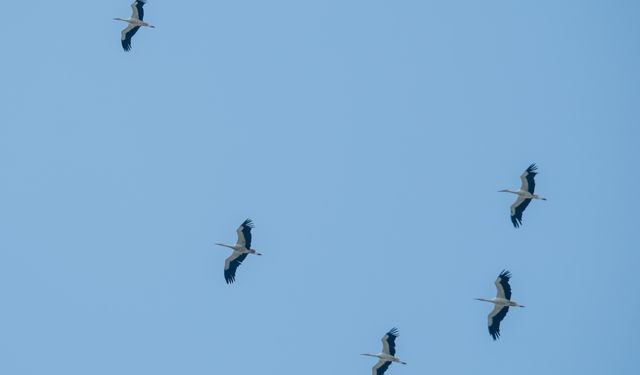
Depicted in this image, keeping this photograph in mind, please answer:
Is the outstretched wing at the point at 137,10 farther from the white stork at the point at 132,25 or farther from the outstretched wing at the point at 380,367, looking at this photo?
the outstretched wing at the point at 380,367

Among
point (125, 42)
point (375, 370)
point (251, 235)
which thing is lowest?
point (375, 370)

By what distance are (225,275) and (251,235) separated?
200 centimetres

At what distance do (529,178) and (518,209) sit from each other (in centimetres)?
158

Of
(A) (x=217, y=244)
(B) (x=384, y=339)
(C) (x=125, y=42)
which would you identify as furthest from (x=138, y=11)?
(B) (x=384, y=339)

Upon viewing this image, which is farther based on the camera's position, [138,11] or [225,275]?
[138,11]

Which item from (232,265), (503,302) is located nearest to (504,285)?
(503,302)

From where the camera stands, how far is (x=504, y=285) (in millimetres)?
65938

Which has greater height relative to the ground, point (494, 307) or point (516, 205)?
point (516, 205)

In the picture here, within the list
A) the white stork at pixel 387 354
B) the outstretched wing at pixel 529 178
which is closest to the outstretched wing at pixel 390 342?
the white stork at pixel 387 354

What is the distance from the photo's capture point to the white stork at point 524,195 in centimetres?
6806

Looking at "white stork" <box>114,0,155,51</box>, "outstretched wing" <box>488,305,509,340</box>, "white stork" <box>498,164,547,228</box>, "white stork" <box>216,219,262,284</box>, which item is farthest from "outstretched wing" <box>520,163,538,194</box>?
"white stork" <box>114,0,155,51</box>

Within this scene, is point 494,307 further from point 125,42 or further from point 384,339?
point 125,42

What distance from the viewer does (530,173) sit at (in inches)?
2677

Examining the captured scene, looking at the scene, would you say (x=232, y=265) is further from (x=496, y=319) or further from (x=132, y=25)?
(x=132, y=25)
